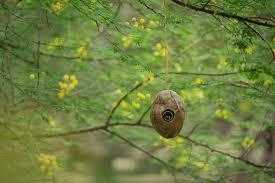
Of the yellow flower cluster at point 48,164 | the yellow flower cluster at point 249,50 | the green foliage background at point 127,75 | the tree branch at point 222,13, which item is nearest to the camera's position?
the tree branch at point 222,13

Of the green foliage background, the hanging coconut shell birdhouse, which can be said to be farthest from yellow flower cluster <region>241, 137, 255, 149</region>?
the hanging coconut shell birdhouse

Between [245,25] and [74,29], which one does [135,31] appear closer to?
[245,25]

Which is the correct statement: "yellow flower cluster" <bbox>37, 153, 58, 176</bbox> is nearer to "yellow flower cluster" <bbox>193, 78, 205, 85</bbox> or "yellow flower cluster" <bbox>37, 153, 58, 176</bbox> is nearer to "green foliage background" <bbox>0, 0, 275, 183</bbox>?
"green foliage background" <bbox>0, 0, 275, 183</bbox>

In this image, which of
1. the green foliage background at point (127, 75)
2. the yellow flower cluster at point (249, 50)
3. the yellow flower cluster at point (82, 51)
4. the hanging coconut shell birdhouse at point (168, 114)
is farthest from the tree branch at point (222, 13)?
the yellow flower cluster at point (82, 51)

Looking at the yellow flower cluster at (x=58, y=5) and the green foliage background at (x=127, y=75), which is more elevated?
the yellow flower cluster at (x=58, y=5)

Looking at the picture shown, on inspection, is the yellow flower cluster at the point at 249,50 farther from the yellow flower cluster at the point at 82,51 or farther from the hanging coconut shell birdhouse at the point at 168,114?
the yellow flower cluster at the point at 82,51
